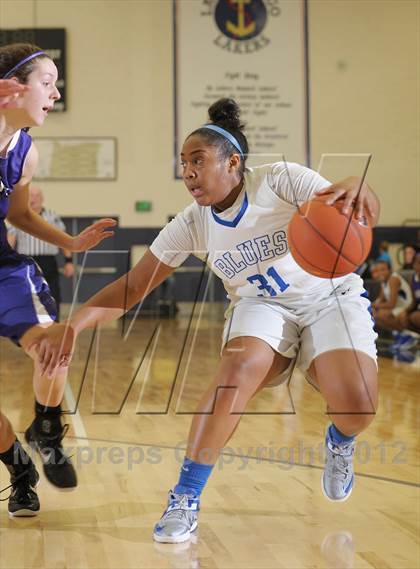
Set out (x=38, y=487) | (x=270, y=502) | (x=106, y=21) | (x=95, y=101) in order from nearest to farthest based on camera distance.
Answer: (x=270, y=502) < (x=38, y=487) < (x=106, y=21) < (x=95, y=101)

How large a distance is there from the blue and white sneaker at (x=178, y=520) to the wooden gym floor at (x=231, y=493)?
0.12 feet

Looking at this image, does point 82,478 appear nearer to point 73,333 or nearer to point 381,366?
point 73,333

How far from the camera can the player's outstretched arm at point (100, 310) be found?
2.12 m

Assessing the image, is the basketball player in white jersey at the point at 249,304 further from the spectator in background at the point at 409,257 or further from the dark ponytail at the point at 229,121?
the spectator in background at the point at 409,257

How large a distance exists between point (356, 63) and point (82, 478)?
423cm

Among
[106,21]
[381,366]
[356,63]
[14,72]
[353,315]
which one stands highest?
[106,21]

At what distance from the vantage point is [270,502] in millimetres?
2750

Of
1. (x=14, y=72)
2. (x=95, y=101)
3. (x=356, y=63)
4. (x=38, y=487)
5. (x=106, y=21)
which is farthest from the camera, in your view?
(x=95, y=101)

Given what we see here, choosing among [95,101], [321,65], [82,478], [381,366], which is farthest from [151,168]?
[82,478]

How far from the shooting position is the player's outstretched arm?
6.96ft

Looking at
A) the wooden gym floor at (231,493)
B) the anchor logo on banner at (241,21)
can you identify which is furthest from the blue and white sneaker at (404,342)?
the anchor logo on banner at (241,21)

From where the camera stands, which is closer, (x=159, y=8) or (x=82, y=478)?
(x=82, y=478)

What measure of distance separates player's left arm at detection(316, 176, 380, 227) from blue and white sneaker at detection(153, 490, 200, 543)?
0.94 m

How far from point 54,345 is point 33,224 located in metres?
0.46
